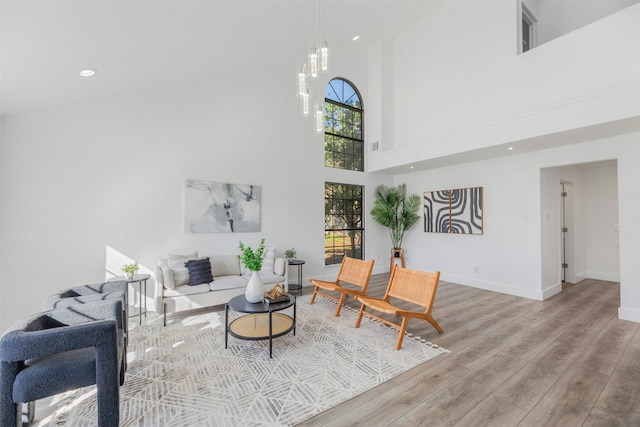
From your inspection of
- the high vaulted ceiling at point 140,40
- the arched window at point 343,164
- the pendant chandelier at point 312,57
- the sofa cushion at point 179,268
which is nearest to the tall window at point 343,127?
the arched window at point 343,164

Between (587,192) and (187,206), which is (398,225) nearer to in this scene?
(587,192)

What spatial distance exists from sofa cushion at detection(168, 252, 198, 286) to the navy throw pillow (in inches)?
2.2

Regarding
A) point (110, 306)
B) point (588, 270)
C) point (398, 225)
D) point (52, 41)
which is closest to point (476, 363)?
point (110, 306)

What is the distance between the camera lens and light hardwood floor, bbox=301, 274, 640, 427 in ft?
6.31

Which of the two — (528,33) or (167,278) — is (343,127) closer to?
(528,33)

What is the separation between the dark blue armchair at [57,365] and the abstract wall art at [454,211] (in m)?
5.91

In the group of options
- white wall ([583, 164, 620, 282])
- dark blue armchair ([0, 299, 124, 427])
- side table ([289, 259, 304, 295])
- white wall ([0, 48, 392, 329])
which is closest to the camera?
dark blue armchair ([0, 299, 124, 427])

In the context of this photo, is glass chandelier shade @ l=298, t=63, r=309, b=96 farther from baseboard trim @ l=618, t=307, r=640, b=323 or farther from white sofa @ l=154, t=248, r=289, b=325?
baseboard trim @ l=618, t=307, r=640, b=323

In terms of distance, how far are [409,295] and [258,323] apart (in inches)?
73.8

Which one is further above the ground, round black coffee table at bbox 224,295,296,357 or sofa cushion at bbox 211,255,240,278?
sofa cushion at bbox 211,255,240,278

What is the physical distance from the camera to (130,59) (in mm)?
3127

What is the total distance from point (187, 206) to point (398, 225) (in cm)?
470

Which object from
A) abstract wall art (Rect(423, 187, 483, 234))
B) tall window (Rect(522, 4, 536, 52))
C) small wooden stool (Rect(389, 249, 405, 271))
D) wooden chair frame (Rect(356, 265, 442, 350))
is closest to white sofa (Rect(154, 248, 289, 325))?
wooden chair frame (Rect(356, 265, 442, 350))

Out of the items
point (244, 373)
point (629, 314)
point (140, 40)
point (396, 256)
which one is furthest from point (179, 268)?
point (629, 314)
